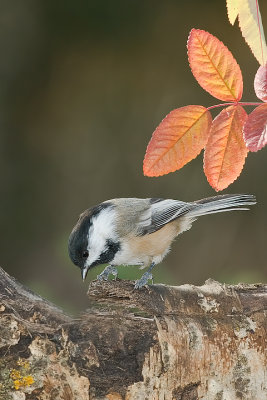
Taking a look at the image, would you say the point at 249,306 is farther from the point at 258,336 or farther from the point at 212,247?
the point at 212,247

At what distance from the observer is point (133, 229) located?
6.58 feet

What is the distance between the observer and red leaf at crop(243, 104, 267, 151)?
0.94m

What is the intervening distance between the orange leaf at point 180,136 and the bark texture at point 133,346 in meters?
0.46

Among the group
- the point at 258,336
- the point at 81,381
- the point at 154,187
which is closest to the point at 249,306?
the point at 258,336

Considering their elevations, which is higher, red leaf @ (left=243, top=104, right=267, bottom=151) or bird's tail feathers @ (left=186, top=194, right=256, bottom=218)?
red leaf @ (left=243, top=104, right=267, bottom=151)

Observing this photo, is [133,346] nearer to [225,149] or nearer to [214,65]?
[225,149]

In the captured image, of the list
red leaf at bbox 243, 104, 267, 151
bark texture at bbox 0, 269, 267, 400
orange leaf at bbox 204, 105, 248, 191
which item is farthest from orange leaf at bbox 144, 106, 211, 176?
bark texture at bbox 0, 269, 267, 400

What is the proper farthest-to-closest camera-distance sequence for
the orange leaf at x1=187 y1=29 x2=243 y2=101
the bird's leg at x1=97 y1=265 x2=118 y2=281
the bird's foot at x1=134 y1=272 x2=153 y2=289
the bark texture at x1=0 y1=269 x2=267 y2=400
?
the bird's leg at x1=97 y1=265 x2=118 y2=281 < the bird's foot at x1=134 y1=272 x2=153 y2=289 < the bark texture at x1=0 y1=269 x2=267 y2=400 < the orange leaf at x1=187 y1=29 x2=243 y2=101

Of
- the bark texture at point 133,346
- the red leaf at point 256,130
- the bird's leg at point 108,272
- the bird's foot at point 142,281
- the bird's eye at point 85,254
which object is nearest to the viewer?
the red leaf at point 256,130

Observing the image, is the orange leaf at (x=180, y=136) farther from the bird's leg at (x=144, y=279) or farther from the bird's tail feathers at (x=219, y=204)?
the bird's tail feathers at (x=219, y=204)

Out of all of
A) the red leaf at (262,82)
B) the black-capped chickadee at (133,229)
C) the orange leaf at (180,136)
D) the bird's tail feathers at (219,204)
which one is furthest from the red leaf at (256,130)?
the bird's tail feathers at (219,204)

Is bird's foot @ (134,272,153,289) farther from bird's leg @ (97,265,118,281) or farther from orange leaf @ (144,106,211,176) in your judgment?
orange leaf @ (144,106,211,176)

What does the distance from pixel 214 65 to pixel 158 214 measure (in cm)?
105

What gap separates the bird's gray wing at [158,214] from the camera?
6.65 ft
